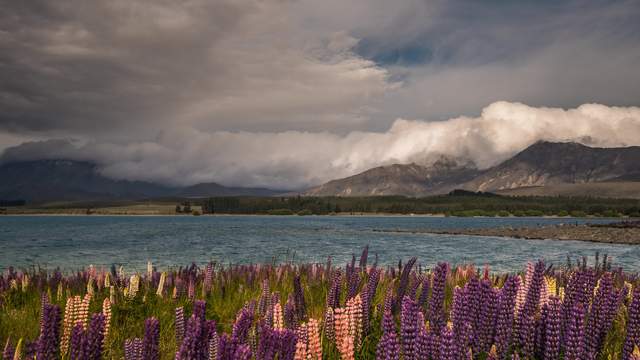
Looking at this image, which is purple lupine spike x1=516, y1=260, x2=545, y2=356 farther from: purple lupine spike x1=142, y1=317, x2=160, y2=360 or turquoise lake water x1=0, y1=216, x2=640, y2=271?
turquoise lake water x1=0, y1=216, x2=640, y2=271

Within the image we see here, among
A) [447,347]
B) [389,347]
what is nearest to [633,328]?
[447,347]

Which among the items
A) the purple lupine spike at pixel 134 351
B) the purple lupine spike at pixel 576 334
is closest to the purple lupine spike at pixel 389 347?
the purple lupine spike at pixel 576 334

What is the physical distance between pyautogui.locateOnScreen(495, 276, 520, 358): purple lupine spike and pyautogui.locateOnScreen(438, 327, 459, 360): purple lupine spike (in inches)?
53.8

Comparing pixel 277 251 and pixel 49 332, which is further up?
pixel 49 332

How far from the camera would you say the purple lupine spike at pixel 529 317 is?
16.4ft

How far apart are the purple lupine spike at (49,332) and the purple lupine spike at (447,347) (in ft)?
9.98

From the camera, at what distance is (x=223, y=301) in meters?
11.0

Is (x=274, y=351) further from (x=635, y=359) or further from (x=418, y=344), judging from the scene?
(x=635, y=359)

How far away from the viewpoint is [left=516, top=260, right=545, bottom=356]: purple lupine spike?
5.00m

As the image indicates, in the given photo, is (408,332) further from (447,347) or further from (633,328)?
(633,328)

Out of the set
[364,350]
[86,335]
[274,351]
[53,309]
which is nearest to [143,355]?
[86,335]

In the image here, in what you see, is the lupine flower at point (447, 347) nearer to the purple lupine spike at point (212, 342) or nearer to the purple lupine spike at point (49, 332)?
the purple lupine spike at point (212, 342)

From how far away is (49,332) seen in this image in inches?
168

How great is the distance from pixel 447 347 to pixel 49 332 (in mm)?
3112
